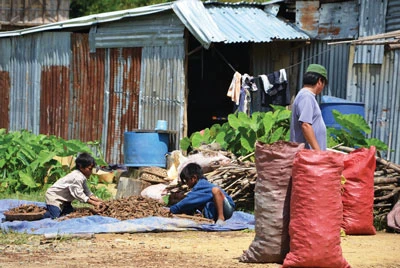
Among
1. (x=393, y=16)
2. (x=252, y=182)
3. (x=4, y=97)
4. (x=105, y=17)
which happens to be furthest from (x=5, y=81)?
(x=252, y=182)

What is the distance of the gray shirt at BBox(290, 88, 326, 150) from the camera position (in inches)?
338

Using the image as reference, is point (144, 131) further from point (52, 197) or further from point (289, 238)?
point (289, 238)

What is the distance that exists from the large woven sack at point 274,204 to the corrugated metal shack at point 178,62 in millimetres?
5794

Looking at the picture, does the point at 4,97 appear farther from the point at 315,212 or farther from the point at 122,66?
the point at 315,212

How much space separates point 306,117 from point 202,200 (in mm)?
2607

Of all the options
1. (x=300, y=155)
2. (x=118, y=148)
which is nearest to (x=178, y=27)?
(x=118, y=148)

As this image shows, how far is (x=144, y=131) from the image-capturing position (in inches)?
621

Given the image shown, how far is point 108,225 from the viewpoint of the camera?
1011cm

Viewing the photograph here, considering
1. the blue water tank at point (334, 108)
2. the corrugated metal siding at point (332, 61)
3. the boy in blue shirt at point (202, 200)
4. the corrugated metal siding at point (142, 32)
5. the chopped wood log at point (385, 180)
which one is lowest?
the boy in blue shirt at point (202, 200)

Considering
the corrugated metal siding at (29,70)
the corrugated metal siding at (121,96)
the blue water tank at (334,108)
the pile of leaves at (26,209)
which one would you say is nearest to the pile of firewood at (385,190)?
the blue water tank at (334,108)

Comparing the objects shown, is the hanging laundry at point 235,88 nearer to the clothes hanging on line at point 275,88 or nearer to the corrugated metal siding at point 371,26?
the clothes hanging on line at point 275,88

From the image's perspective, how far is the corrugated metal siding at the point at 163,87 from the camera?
1630 cm

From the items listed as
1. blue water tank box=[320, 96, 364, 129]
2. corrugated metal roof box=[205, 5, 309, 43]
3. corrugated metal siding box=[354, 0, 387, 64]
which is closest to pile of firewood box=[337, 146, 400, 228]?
blue water tank box=[320, 96, 364, 129]

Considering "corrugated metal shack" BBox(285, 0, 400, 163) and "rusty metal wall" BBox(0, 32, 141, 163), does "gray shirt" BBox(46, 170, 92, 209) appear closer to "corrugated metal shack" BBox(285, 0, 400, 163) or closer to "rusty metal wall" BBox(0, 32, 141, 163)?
"corrugated metal shack" BBox(285, 0, 400, 163)
